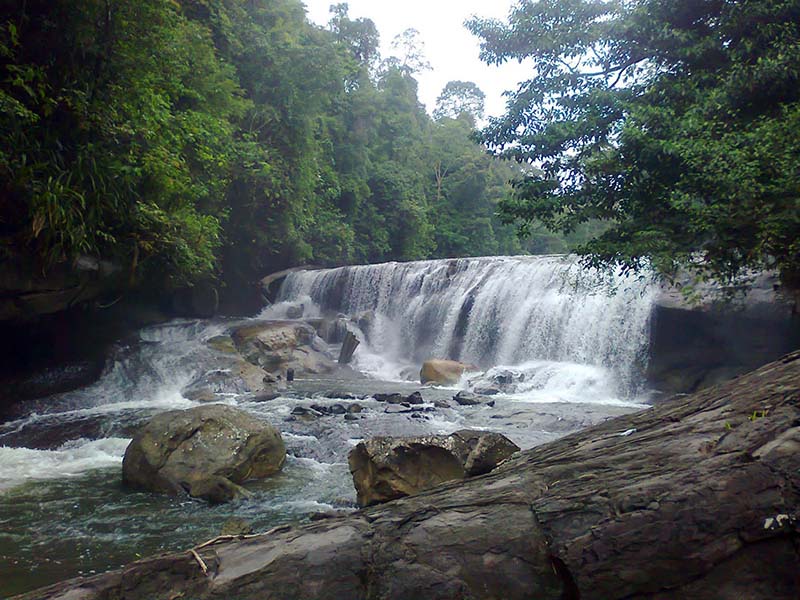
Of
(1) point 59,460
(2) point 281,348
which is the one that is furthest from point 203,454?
(2) point 281,348

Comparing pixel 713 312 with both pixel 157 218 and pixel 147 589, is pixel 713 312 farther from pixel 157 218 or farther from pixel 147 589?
pixel 147 589

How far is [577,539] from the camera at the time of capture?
A: 6.00ft

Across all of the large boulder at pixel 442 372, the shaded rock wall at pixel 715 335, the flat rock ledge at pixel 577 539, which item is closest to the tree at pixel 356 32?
the large boulder at pixel 442 372

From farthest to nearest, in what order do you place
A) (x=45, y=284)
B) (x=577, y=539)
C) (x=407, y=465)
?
(x=45, y=284) < (x=407, y=465) < (x=577, y=539)

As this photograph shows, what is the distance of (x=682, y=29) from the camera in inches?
295

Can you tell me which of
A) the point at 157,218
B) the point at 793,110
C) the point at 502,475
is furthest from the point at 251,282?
the point at 502,475

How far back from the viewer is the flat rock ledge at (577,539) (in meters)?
1.69

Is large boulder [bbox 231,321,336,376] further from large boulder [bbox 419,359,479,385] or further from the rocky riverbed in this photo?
large boulder [bbox 419,359,479,385]

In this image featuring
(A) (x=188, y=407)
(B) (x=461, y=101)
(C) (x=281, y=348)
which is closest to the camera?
(A) (x=188, y=407)

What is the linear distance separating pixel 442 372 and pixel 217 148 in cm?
807

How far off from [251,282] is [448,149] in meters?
22.8

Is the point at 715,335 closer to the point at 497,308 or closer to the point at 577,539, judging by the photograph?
the point at 497,308

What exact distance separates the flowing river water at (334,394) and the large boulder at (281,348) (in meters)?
0.86

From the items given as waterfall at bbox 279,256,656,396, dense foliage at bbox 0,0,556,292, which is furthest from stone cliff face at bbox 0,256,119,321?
waterfall at bbox 279,256,656,396
